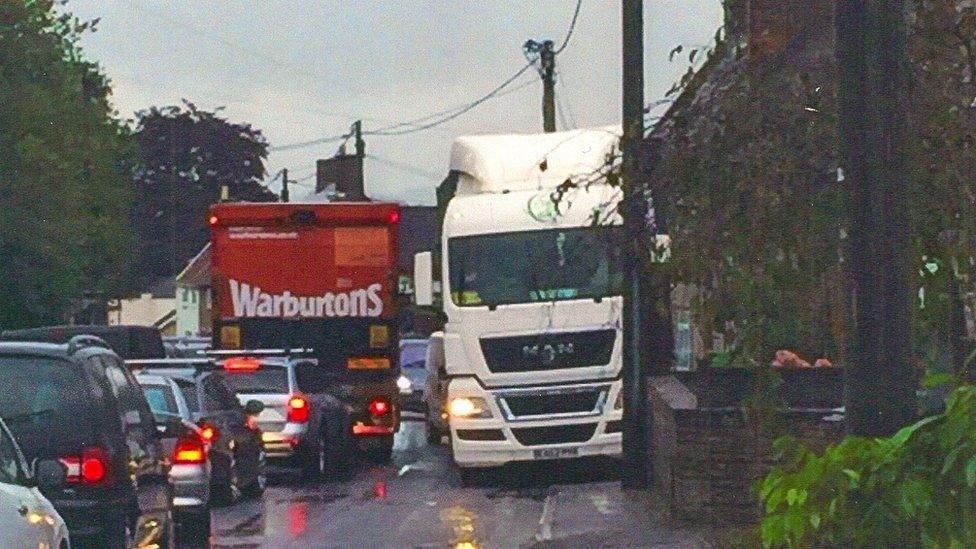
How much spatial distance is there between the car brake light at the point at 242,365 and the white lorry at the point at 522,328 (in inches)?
111

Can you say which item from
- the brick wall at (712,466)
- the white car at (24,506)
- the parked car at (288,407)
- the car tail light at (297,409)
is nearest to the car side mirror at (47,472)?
the white car at (24,506)

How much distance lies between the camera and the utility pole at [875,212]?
8.19 m

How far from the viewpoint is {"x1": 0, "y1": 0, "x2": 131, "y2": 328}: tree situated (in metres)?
48.1

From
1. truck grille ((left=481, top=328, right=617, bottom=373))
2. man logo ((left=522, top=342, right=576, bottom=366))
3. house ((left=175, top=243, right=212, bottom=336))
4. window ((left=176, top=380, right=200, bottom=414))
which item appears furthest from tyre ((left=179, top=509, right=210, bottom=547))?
house ((left=175, top=243, right=212, bottom=336))

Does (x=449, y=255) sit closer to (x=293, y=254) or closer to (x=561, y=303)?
(x=561, y=303)

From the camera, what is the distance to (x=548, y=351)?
73.7ft

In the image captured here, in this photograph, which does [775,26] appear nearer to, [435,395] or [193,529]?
[193,529]

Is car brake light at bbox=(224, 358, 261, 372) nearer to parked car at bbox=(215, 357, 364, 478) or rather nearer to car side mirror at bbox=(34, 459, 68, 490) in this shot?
parked car at bbox=(215, 357, 364, 478)

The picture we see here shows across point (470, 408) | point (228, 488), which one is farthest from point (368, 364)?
point (228, 488)

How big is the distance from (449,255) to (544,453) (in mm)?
2507

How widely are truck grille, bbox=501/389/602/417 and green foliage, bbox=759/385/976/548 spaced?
49.1 ft

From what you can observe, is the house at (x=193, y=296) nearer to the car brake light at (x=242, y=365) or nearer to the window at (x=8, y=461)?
the car brake light at (x=242, y=365)

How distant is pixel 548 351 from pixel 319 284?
5081 millimetres

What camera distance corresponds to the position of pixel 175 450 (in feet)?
53.1
